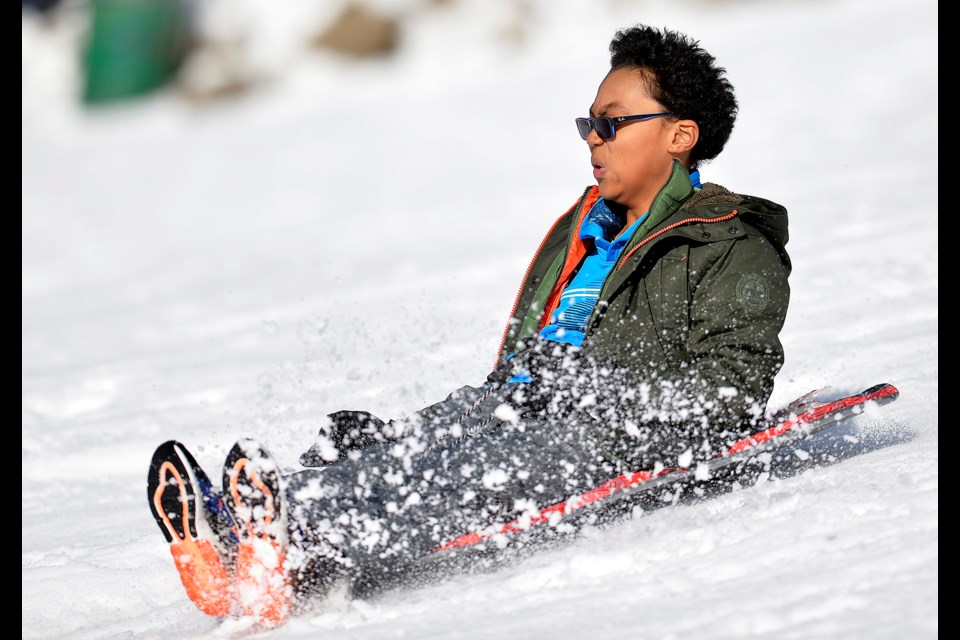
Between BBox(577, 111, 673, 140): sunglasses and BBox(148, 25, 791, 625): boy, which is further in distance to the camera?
BBox(577, 111, 673, 140): sunglasses

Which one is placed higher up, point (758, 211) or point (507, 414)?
point (758, 211)

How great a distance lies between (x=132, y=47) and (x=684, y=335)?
43.9ft


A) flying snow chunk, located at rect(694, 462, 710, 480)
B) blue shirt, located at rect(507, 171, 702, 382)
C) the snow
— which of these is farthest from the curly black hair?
the snow

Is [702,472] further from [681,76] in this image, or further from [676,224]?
[681,76]

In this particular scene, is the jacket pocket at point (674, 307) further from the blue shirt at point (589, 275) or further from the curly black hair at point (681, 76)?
the curly black hair at point (681, 76)

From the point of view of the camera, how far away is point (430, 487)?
2479mm

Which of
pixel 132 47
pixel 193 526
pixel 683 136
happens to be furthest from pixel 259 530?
pixel 132 47

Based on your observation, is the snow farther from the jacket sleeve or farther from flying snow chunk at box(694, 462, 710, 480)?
the jacket sleeve

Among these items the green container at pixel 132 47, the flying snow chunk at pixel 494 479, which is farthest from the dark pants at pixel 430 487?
the green container at pixel 132 47

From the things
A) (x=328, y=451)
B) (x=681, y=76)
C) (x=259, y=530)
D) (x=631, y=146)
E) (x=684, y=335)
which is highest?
(x=681, y=76)

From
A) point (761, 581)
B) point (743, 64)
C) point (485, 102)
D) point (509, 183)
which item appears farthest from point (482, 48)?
point (761, 581)

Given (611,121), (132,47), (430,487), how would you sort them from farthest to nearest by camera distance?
(132,47)
(611,121)
(430,487)

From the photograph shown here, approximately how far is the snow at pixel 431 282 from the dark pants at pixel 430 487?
0.40 ft

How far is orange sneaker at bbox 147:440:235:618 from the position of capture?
239cm
